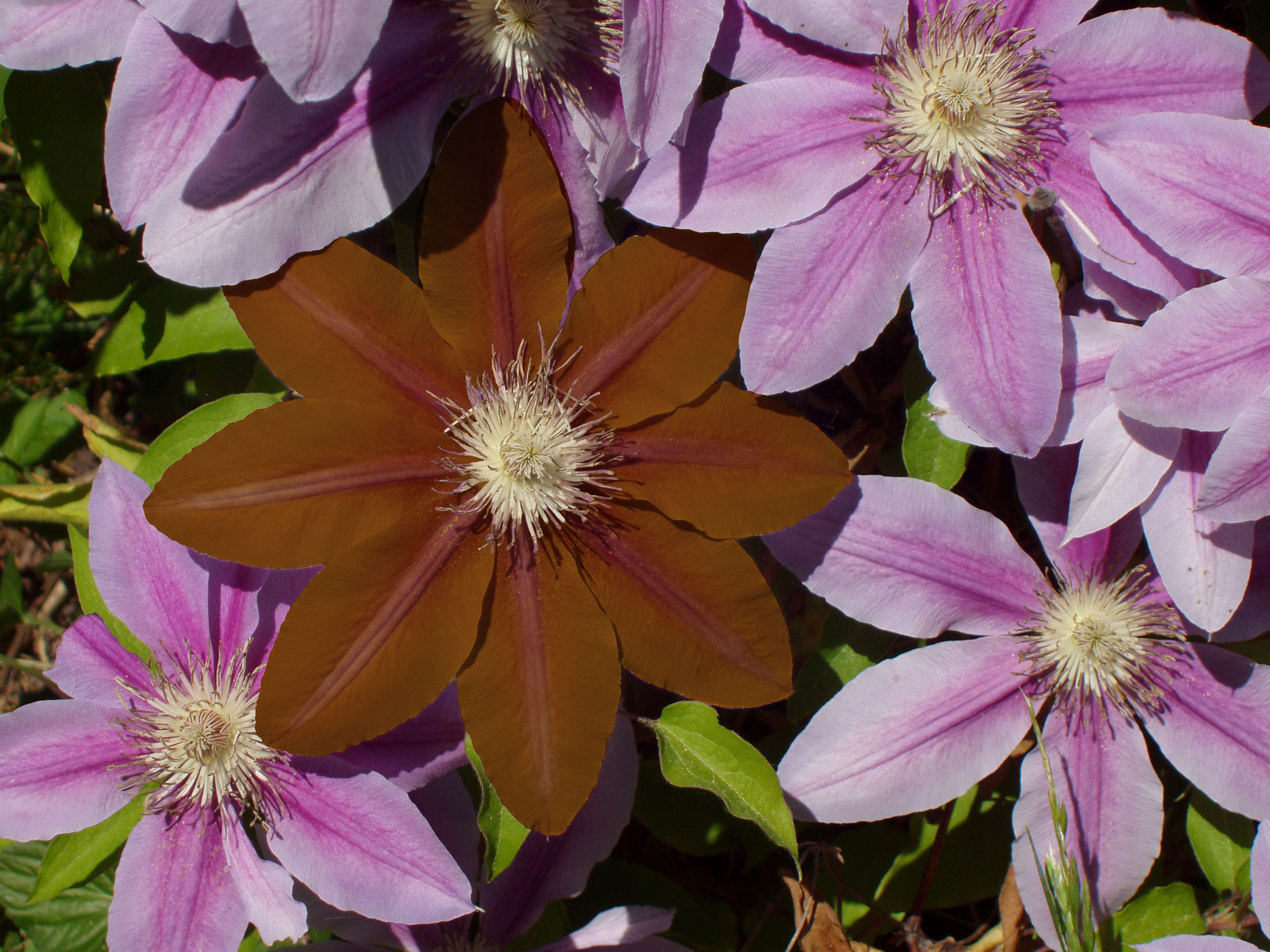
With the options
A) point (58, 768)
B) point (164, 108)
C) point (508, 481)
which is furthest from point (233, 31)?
point (58, 768)

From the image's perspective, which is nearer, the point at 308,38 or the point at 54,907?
the point at 308,38

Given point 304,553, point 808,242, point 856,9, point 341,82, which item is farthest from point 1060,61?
point 304,553

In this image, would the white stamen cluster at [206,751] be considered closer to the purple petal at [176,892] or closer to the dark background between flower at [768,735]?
the purple petal at [176,892]

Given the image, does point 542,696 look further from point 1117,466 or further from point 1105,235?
point 1105,235

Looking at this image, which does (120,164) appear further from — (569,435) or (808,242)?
(808,242)

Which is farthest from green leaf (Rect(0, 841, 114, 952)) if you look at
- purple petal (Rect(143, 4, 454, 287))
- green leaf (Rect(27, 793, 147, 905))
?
purple petal (Rect(143, 4, 454, 287))

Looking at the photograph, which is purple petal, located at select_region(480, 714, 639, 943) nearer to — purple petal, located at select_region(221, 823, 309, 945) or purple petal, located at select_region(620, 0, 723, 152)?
purple petal, located at select_region(221, 823, 309, 945)

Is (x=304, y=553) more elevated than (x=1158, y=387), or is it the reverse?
(x=1158, y=387)
